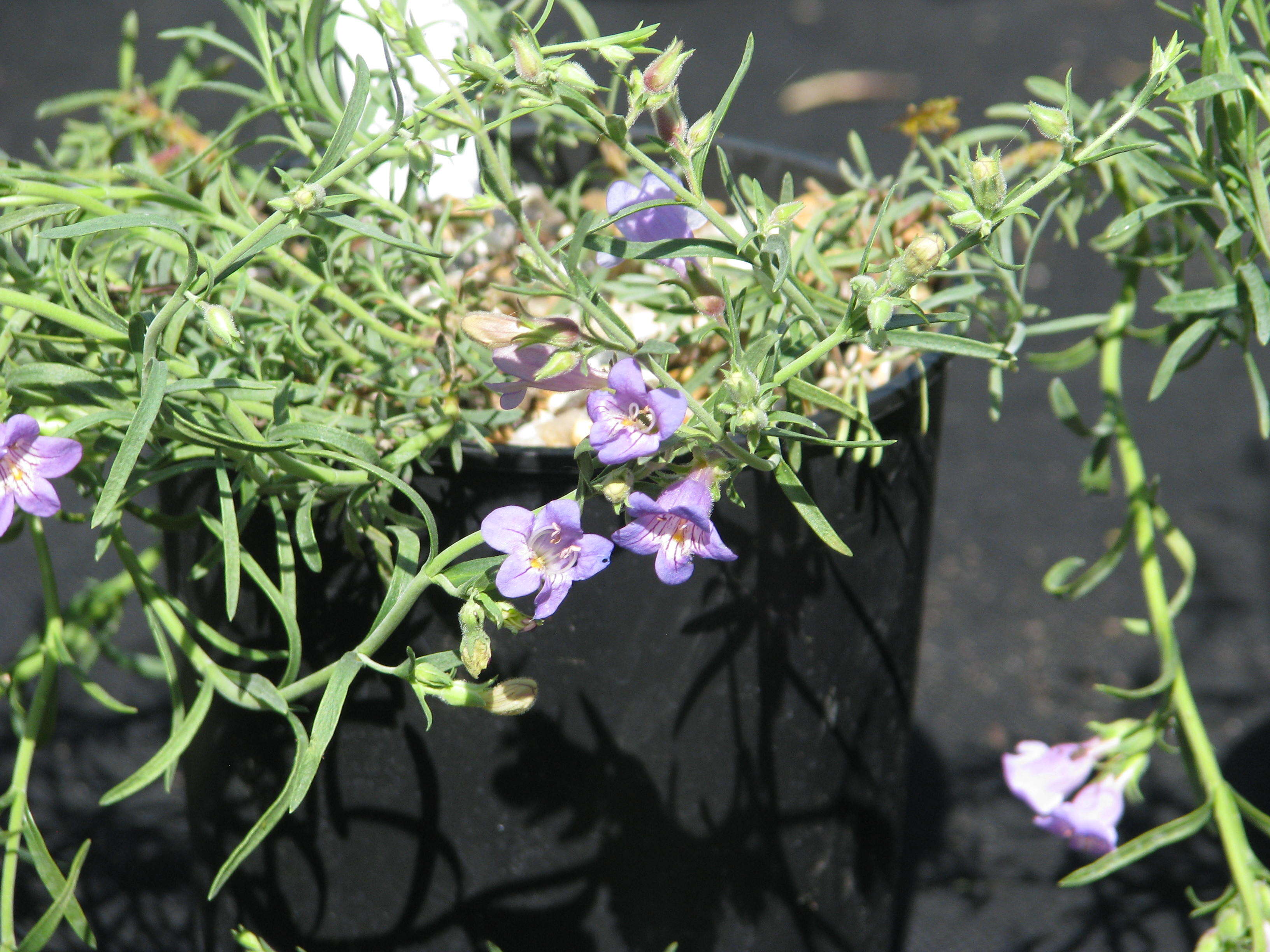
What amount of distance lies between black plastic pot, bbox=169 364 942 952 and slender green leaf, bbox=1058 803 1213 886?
10 cm

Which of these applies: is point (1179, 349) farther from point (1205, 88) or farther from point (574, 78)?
point (574, 78)

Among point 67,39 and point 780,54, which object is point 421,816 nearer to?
point 780,54

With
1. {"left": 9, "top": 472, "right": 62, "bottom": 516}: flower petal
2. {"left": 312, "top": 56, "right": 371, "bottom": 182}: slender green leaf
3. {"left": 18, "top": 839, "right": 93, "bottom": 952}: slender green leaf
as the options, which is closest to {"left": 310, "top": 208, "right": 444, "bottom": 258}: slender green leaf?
{"left": 312, "top": 56, "right": 371, "bottom": 182}: slender green leaf

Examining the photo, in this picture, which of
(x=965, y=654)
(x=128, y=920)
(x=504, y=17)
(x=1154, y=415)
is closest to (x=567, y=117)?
(x=504, y=17)

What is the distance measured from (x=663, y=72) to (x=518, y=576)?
0.51ft

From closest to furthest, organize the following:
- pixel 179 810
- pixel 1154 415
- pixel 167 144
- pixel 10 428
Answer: pixel 10 428 → pixel 167 144 → pixel 179 810 → pixel 1154 415

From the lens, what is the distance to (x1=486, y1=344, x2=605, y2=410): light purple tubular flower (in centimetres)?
36

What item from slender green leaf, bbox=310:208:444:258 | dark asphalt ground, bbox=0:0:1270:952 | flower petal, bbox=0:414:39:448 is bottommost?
dark asphalt ground, bbox=0:0:1270:952

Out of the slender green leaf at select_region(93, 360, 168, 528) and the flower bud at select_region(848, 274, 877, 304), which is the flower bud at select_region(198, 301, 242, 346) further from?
the flower bud at select_region(848, 274, 877, 304)

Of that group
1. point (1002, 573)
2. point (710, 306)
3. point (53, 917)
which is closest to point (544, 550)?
point (710, 306)

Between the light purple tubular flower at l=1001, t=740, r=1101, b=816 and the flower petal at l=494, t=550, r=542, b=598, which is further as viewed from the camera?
the light purple tubular flower at l=1001, t=740, r=1101, b=816

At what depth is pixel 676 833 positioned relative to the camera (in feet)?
1.58

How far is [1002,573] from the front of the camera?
114cm

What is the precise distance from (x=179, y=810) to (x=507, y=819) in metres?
0.49
